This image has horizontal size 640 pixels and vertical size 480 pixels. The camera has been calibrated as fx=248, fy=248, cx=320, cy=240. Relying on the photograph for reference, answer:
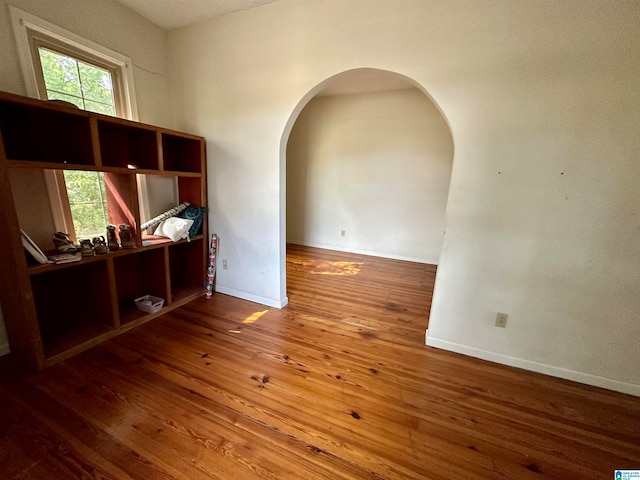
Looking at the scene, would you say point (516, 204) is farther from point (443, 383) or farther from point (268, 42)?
point (268, 42)

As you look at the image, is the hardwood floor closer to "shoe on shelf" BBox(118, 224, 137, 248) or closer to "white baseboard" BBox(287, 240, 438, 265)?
"shoe on shelf" BBox(118, 224, 137, 248)

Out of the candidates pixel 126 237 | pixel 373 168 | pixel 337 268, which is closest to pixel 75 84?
pixel 126 237

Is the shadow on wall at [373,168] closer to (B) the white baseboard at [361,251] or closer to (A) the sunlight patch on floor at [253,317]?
(B) the white baseboard at [361,251]

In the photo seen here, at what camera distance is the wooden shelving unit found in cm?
149

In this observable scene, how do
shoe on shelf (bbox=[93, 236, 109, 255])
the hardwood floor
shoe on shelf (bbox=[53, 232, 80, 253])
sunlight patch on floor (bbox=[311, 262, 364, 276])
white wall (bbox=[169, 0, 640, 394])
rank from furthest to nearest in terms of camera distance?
sunlight patch on floor (bbox=[311, 262, 364, 276]) → shoe on shelf (bbox=[93, 236, 109, 255]) → shoe on shelf (bbox=[53, 232, 80, 253]) → white wall (bbox=[169, 0, 640, 394]) → the hardwood floor

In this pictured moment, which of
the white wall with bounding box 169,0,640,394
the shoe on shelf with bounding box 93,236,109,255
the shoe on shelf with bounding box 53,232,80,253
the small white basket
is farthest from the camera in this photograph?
the small white basket

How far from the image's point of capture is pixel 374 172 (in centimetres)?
418

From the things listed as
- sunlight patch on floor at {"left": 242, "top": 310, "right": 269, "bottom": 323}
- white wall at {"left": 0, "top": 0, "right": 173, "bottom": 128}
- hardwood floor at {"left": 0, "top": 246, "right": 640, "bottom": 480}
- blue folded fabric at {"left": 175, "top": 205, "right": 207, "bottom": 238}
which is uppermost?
white wall at {"left": 0, "top": 0, "right": 173, "bottom": 128}

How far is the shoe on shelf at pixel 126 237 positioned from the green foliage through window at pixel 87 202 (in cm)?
33

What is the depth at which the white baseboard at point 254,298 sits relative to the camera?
100 inches

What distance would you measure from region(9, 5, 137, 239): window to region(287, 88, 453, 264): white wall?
2802 millimetres

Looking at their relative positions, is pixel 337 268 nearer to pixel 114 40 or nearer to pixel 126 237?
pixel 126 237

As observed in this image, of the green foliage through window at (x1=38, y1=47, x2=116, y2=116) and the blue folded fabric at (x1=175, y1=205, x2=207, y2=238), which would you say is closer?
the green foliage through window at (x1=38, y1=47, x2=116, y2=116)

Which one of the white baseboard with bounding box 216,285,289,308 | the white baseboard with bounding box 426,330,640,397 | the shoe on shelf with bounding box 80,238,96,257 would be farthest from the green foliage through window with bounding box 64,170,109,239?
the white baseboard with bounding box 426,330,640,397
